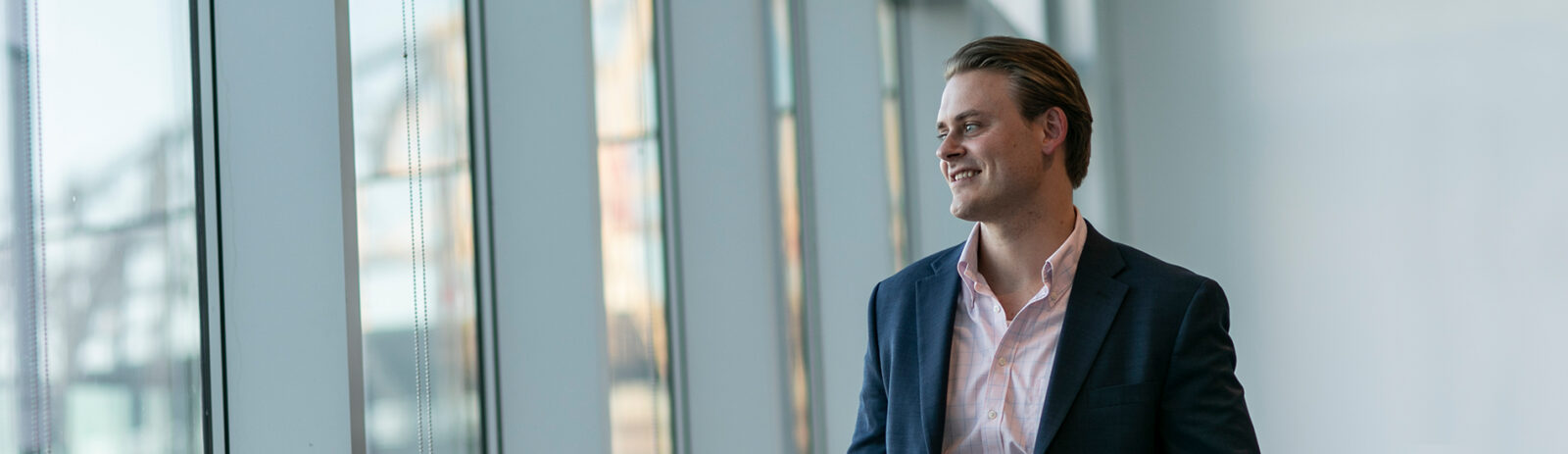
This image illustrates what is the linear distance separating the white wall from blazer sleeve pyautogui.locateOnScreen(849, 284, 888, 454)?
364 centimetres

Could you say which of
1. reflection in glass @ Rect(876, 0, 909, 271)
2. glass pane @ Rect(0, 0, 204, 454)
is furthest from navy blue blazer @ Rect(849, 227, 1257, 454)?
reflection in glass @ Rect(876, 0, 909, 271)

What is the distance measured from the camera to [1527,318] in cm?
452

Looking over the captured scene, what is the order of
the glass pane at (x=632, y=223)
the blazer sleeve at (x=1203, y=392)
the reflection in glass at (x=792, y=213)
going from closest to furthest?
1. the blazer sleeve at (x=1203, y=392)
2. the glass pane at (x=632, y=223)
3. the reflection in glass at (x=792, y=213)

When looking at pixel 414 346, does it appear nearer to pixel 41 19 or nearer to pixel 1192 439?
pixel 41 19

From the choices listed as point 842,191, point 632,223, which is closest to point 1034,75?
point 632,223

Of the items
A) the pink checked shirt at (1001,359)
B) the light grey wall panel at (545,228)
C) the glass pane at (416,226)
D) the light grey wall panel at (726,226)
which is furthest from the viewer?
the light grey wall panel at (726,226)

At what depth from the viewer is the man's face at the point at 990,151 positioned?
1.73 metres

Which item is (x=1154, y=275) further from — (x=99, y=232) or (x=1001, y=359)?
(x=99, y=232)

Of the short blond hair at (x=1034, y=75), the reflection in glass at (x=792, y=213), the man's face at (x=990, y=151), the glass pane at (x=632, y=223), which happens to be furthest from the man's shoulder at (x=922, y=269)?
the reflection in glass at (x=792, y=213)

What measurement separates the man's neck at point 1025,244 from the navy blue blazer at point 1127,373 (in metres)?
0.05

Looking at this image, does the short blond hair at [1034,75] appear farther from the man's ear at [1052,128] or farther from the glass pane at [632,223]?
the glass pane at [632,223]

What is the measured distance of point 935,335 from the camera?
1.75 m

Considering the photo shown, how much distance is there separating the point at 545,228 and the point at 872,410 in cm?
101

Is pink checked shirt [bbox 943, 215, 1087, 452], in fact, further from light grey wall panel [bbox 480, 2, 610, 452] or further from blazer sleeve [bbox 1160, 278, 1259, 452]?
light grey wall panel [bbox 480, 2, 610, 452]
